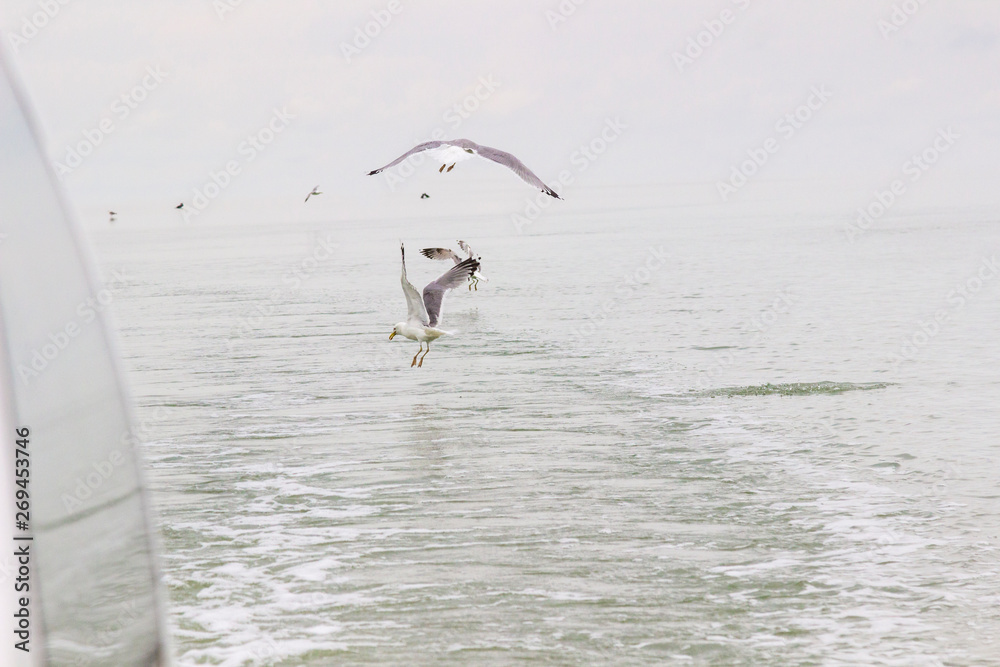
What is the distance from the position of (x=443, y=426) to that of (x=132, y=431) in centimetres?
945

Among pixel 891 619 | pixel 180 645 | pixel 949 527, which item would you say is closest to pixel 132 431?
pixel 180 645

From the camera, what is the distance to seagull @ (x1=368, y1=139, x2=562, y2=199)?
1212 cm

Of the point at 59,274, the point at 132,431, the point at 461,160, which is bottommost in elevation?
the point at 132,431

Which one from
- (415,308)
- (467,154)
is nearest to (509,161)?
(467,154)

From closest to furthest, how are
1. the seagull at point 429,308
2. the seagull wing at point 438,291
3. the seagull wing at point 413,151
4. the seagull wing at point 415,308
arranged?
the seagull wing at point 413,151 < the seagull wing at point 415,308 < the seagull at point 429,308 < the seagull wing at point 438,291

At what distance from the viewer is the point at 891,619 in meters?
5.54

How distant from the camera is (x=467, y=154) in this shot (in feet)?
40.3

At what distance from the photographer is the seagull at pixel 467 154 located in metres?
12.1

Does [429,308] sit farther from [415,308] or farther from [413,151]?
[413,151]

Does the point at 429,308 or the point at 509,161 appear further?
the point at 429,308

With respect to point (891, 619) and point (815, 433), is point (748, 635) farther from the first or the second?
point (815, 433)

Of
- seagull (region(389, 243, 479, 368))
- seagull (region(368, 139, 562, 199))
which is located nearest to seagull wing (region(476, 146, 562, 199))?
seagull (region(368, 139, 562, 199))

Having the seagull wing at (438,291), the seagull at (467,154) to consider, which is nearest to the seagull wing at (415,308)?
the seagull wing at (438,291)

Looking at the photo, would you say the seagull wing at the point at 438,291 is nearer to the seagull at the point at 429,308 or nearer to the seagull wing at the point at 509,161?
the seagull at the point at 429,308
